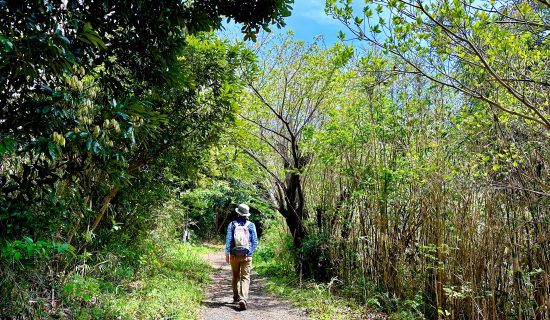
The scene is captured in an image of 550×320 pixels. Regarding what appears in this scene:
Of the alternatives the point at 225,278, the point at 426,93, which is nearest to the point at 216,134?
the point at 426,93

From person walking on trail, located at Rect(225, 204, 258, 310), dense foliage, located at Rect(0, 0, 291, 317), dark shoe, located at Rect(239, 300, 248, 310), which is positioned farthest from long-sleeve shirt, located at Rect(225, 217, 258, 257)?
dense foliage, located at Rect(0, 0, 291, 317)

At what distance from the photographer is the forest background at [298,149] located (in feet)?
9.67

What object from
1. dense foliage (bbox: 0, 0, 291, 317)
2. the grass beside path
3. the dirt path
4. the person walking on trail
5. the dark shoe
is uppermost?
dense foliage (bbox: 0, 0, 291, 317)

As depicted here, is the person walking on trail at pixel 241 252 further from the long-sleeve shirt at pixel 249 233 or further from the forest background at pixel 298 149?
the forest background at pixel 298 149

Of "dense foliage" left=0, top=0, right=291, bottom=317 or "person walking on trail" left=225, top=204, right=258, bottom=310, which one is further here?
"person walking on trail" left=225, top=204, right=258, bottom=310

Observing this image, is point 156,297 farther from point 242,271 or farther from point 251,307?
point 251,307

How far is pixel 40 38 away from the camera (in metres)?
2.34

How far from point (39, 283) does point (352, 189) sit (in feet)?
17.7

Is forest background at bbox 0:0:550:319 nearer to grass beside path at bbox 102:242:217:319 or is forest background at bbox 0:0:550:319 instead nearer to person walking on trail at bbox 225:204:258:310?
grass beside path at bbox 102:242:217:319

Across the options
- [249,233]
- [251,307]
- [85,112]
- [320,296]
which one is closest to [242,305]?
[251,307]

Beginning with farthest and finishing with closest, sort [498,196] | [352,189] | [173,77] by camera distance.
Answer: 1. [352,189]
2. [498,196]
3. [173,77]

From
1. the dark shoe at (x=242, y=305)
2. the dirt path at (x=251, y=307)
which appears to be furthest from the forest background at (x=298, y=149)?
the dark shoe at (x=242, y=305)

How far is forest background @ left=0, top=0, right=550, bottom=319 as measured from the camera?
2947 mm

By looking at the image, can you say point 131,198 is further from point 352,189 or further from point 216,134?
point 352,189
